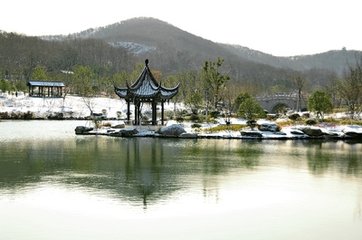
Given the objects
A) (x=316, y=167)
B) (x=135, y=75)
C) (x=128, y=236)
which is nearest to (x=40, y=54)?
(x=135, y=75)

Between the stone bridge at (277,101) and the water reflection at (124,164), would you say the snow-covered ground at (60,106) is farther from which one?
the water reflection at (124,164)

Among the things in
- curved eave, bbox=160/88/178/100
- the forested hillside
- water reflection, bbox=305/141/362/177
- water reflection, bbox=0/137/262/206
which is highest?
the forested hillside

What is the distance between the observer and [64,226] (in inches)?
394

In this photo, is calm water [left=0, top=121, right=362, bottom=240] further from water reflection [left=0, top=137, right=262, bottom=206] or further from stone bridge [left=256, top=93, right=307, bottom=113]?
stone bridge [left=256, top=93, right=307, bottom=113]

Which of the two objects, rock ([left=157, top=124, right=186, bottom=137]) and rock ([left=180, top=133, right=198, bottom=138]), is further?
rock ([left=157, top=124, right=186, bottom=137])

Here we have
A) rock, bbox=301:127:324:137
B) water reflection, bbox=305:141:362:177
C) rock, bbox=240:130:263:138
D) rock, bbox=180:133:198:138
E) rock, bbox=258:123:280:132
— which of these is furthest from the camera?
rock, bbox=258:123:280:132

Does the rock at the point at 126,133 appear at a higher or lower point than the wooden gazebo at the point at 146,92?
lower

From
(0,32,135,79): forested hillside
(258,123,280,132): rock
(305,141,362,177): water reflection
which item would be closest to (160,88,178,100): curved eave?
(258,123,280,132): rock

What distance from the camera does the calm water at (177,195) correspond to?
32.5ft

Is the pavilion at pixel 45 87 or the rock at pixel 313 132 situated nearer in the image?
the rock at pixel 313 132

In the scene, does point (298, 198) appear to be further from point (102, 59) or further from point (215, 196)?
point (102, 59)

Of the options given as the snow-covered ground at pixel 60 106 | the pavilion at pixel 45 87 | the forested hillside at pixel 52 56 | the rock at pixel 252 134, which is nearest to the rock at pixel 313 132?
the rock at pixel 252 134

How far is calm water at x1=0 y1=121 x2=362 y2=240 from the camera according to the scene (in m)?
9.90

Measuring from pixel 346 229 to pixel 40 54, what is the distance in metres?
118
